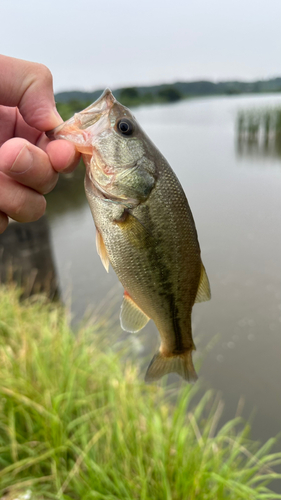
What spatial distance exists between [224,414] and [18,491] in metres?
3.27

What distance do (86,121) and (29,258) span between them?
7394 mm

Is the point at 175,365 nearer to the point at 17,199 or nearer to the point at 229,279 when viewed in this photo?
the point at 17,199

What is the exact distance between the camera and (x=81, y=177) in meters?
18.7

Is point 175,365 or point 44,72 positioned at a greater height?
point 44,72

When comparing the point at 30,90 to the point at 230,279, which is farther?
the point at 230,279

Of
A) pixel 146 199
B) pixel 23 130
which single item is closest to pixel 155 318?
pixel 146 199

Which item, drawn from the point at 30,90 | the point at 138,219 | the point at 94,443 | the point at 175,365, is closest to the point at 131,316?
the point at 175,365

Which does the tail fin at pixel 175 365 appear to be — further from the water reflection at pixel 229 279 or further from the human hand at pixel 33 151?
the water reflection at pixel 229 279

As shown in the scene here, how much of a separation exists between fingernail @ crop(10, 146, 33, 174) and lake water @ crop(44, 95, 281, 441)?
15.1ft

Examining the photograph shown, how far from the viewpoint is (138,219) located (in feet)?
4.50

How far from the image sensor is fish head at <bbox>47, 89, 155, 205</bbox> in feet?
4.65

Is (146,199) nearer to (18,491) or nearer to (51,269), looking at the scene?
(18,491)

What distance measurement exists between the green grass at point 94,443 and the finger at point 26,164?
190cm

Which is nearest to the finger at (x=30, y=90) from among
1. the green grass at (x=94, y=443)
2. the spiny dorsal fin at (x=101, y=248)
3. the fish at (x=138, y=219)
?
the fish at (x=138, y=219)
